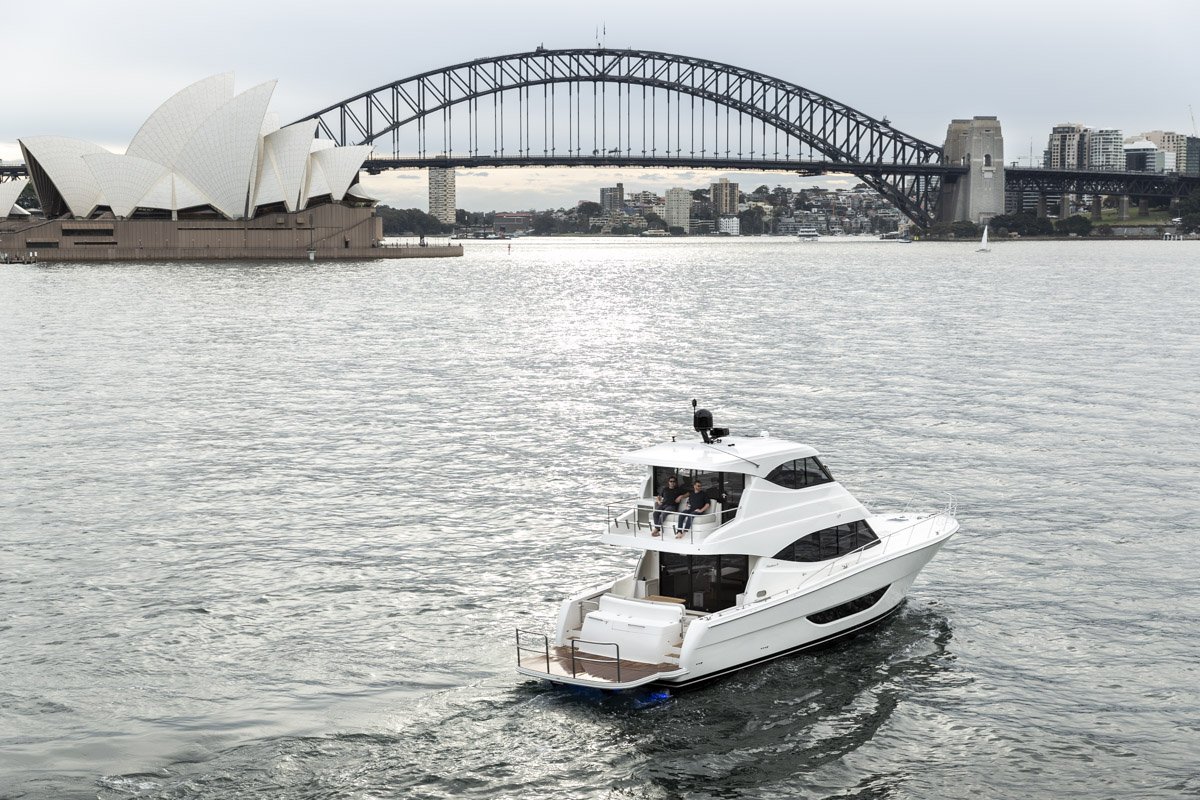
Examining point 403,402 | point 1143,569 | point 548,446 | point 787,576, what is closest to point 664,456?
point 787,576

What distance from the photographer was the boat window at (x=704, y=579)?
17562 millimetres

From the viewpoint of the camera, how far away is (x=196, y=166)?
454ft

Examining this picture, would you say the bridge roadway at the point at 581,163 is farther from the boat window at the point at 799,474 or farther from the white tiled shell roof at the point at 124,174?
the boat window at the point at 799,474

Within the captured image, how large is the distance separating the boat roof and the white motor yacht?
0.07ft

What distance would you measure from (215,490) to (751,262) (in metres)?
148

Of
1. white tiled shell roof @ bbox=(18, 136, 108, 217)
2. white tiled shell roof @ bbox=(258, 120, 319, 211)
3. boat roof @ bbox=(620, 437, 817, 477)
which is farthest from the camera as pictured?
white tiled shell roof @ bbox=(18, 136, 108, 217)

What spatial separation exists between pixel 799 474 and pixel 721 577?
1959mm

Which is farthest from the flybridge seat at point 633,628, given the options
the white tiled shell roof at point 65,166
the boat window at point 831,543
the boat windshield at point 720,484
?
the white tiled shell roof at point 65,166

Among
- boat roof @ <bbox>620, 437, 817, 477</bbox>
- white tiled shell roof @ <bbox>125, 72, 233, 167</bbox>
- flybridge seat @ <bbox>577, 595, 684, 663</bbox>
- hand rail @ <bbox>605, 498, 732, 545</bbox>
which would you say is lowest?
flybridge seat @ <bbox>577, 595, 684, 663</bbox>

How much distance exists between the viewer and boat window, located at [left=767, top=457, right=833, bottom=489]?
18.2m

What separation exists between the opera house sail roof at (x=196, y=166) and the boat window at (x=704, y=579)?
122 m

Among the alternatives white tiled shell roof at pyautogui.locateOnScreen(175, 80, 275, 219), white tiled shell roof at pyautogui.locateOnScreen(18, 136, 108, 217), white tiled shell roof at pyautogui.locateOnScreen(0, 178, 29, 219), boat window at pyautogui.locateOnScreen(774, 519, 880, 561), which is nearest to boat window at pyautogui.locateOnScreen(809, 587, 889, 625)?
boat window at pyautogui.locateOnScreen(774, 519, 880, 561)

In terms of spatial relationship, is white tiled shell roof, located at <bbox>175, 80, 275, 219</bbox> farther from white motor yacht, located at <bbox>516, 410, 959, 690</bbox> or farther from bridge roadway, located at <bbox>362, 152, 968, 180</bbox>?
white motor yacht, located at <bbox>516, 410, 959, 690</bbox>

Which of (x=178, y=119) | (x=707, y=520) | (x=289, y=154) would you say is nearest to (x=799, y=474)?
(x=707, y=520)
